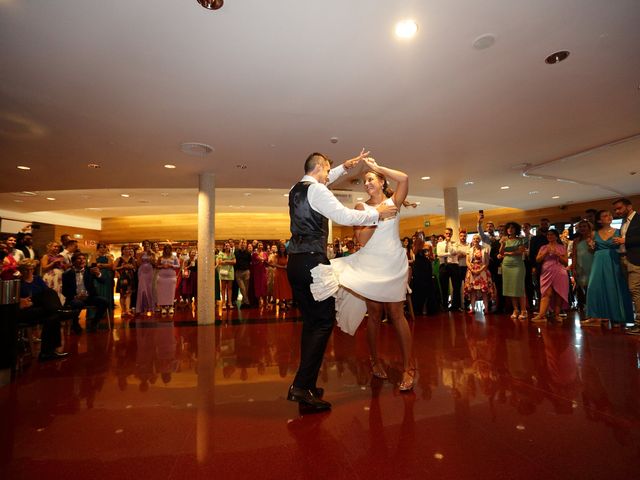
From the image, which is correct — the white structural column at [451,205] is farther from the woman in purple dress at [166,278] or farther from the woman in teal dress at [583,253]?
the woman in purple dress at [166,278]

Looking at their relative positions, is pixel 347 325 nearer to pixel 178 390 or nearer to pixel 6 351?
pixel 178 390

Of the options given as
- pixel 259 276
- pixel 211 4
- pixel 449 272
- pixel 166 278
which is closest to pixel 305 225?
pixel 211 4

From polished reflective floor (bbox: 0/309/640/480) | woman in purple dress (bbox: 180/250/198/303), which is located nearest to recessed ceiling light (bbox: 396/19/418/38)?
polished reflective floor (bbox: 0/309/640/480)

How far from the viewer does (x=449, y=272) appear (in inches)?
304

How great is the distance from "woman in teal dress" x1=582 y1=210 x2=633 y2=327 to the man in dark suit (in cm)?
10

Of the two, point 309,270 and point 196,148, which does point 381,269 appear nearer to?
point 309,270

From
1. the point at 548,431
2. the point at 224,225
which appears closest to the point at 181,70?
the point at 548,431

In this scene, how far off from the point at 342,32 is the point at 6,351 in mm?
3986

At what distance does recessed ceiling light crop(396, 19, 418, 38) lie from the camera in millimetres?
3078

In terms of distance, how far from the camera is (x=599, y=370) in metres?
2.91

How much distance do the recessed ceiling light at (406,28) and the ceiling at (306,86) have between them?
7 cm

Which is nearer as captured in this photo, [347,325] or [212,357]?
[347,325]

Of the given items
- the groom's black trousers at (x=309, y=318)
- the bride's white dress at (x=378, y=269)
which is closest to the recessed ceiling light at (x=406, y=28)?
the bride's white dress at (x=378, y=269)

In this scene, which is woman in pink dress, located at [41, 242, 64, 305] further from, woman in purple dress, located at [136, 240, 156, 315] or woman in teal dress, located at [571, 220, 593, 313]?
woman in teal dress, located at [571, 220, 593, 313]
